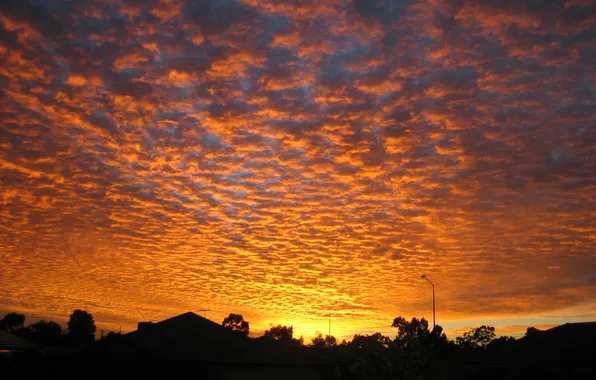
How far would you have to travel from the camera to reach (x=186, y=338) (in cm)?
4356

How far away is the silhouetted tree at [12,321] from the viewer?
114 metres

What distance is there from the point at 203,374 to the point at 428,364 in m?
15.5

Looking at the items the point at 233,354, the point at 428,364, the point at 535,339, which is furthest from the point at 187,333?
the point at 535,339

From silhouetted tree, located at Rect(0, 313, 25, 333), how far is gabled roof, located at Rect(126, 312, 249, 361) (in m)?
82.3

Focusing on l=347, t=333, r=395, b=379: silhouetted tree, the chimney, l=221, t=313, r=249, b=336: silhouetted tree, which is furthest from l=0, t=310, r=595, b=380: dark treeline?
l=221, t=313, r=249, b=336: silhouetted tree

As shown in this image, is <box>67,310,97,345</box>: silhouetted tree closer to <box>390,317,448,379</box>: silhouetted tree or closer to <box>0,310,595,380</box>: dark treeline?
<box>0,310,595,380</box>: dark treeline

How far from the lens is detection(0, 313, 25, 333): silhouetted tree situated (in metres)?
114

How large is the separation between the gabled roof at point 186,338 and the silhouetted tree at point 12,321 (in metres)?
82.3

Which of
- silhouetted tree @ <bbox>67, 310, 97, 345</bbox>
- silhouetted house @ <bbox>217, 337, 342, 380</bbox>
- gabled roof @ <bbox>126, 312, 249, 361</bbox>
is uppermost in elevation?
silhouetted tree @ <bbox>67, 310, 97, 345</bbox>

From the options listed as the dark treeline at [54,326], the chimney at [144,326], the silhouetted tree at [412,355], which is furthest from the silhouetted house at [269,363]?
the dark treeline at [54,326]

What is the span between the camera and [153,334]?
4547 centimetres

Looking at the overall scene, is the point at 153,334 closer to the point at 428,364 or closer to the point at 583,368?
the point at 428,364

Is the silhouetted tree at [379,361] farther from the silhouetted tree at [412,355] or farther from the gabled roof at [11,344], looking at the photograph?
the gabled roof at [11,344]

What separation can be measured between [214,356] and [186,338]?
23.6ft
